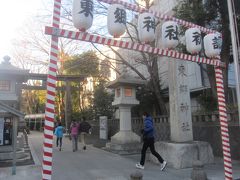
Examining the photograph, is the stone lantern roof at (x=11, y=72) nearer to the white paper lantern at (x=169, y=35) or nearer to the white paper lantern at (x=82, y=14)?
the white paper lantern at (x=82, y=14)

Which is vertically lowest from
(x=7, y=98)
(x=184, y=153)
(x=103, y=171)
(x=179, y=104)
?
(x=103, y=171)

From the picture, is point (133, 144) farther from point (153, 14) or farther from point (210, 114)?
point (153, 14)

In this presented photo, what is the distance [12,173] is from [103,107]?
54.2ft

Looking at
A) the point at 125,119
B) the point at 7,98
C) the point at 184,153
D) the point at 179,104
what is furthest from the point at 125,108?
the point at 7,98

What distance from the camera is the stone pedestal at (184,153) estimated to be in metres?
9.34

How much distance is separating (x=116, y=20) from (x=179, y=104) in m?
4.85

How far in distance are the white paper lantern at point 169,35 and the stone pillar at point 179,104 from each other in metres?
2.70

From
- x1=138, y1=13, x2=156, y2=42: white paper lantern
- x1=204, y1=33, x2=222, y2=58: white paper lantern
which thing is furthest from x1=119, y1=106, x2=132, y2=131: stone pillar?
x1=138, y1=13, x2=156, y2=42: white paper lantern

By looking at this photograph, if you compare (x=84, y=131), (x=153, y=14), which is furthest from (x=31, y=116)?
(x=153, y=14)

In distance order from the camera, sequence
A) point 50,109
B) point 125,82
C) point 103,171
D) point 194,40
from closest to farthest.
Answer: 1. point 50,109
2. point 194,40
3. point 103,171
4. point 125,82

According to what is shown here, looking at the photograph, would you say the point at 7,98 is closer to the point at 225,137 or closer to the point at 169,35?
the point at 169,35

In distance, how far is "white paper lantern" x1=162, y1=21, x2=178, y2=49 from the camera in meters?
7.76

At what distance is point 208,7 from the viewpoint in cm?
1289

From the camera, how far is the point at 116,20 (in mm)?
6809
